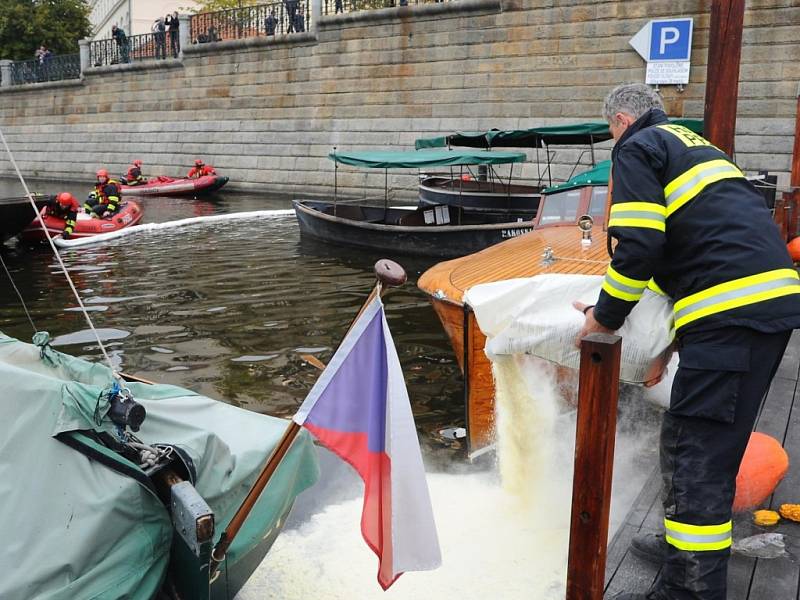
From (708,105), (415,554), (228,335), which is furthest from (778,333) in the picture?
(228,335)

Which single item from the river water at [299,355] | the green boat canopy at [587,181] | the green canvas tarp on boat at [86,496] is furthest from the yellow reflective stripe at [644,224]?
the green boat canopy at [587,181]

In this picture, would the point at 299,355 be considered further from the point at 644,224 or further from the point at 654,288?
the point at 644,224

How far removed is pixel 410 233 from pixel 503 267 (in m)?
7.93

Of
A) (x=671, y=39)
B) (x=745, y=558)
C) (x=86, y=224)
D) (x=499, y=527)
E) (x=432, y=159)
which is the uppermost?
(x=671, y=39)

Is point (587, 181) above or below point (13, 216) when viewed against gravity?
above

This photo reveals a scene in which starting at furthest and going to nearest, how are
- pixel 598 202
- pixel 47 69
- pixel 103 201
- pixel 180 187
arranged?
pixel 47 69, pixel 180 187, pixel 103 201, pixel 598 202

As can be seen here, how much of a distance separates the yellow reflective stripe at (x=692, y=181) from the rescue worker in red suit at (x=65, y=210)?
51.9 feet

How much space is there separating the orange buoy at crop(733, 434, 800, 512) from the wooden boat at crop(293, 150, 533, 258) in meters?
9.49

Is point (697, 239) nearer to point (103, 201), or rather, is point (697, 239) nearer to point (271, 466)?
point (271, 466)

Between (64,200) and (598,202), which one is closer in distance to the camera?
(598,202)

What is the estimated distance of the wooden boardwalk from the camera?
3.03 metres

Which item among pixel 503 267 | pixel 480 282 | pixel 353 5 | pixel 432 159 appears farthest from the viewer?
pixel 353 5

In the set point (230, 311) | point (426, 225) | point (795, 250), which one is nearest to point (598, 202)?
point (795, 250)

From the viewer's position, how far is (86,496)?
9.00ft
